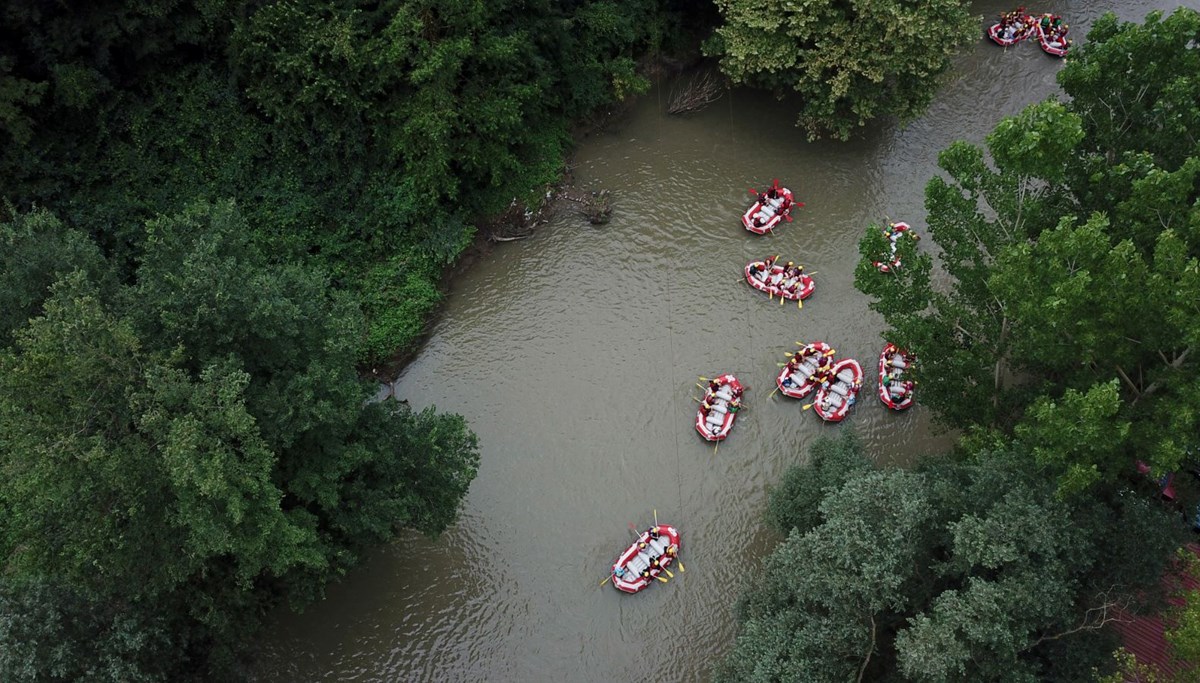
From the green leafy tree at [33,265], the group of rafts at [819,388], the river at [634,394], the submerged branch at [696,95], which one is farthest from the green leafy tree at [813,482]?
the green leafy tree at [33,265]

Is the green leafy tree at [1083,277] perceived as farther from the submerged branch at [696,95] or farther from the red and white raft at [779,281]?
the submerged branch at [696,95]

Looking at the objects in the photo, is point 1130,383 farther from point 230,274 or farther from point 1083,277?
point 230,274

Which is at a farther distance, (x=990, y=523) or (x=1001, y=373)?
(x=1001, y=373)

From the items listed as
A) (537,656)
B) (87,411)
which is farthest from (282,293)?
(537,656)

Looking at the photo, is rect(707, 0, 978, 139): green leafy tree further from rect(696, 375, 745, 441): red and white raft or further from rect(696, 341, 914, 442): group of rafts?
rect(696, 375, 745, 441): red and white raft

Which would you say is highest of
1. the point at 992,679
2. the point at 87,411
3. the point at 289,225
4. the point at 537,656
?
the point at 87,411

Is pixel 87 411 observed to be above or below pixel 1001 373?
above

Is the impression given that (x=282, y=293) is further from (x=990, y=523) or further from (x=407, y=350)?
(x=990, y=523)
